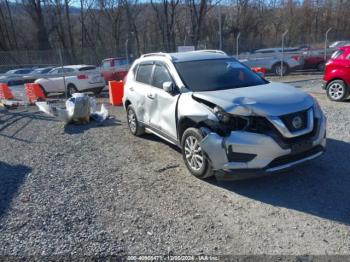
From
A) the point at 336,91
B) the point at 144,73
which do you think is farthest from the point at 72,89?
the point at 336,91

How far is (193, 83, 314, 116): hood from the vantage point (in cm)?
397

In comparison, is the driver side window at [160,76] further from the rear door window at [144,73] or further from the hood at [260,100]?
the hood at [260,100]

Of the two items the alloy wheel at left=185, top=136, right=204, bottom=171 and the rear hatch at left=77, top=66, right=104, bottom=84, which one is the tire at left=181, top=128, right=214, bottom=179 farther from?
the rear hatch at left=77, top=66, right=104, bottom=84

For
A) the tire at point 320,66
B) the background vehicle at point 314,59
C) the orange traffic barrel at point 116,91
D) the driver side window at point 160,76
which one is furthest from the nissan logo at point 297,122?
the tire at point 320,66

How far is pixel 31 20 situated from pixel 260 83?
134 feet

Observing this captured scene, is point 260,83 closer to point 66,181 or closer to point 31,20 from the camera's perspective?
point 66,181

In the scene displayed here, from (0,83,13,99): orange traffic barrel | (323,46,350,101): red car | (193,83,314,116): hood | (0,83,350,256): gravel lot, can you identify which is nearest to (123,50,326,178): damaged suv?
(193,83,314,116): hood

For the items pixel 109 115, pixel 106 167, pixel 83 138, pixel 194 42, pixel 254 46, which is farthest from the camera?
pixel 194 42

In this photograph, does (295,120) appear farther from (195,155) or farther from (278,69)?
(278,69)

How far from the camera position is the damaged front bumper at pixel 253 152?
3.86m

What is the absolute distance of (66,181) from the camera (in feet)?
16.3

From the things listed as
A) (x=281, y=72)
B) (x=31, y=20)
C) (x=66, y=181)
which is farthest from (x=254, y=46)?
(x=31, y=20)

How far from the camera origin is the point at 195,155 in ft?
15.0

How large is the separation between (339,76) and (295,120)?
239 inches
